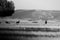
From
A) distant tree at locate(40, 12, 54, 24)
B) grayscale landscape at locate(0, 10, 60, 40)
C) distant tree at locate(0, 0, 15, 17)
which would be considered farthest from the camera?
distant tree at locate(0, 0, 15, 17)

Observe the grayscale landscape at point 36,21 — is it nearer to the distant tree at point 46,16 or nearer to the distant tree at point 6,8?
the distant tree at point 46,16

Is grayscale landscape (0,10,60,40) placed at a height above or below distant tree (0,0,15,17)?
below

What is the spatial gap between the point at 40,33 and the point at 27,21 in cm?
71

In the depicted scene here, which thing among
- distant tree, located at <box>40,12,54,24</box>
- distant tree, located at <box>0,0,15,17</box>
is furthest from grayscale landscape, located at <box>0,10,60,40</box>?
distant tree, located at <box>0,0,15,17</box>

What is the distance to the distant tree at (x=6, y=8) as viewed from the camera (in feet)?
9.20

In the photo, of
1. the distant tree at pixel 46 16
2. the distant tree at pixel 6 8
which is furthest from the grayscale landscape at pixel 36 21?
the distant tree at pixel 6 8

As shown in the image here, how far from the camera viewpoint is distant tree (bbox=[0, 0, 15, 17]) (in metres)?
2.80

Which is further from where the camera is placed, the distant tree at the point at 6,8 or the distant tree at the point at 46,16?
the distant tree at the point at 6,8

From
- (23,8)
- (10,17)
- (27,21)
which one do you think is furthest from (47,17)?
(10,17)

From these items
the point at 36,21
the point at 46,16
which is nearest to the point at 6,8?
the point at 36,21

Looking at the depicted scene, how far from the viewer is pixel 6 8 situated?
9.30ft

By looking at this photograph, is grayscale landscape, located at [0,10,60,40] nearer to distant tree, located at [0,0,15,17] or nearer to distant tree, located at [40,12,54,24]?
distant tree, located at [40,12,54,24]

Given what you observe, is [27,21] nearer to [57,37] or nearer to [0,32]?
[0,32]

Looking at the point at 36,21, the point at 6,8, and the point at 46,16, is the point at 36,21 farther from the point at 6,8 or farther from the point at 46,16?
the point at 6,8
